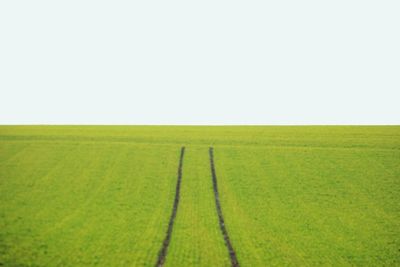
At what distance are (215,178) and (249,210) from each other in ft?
25.0

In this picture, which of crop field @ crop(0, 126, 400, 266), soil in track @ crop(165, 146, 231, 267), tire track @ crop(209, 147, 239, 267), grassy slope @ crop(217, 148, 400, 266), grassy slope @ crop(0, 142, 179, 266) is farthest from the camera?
grassy slope @ crop(217, 148, 400, 266)

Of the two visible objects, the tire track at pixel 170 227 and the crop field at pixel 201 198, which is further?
the crop field at pixel 201 198

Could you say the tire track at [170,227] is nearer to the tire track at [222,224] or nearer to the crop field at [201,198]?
the crop field at [201,198]

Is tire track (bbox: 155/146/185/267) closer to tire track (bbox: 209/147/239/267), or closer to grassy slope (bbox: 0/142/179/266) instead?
grassy slope (bbox: 0/142/179/266)

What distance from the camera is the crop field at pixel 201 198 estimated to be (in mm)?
23281

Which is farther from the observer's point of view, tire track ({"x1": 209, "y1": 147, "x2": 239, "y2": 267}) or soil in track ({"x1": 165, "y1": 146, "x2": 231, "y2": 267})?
tire track ({"x1": 209, "y1": 147, "x2": 239, "y2": 267})

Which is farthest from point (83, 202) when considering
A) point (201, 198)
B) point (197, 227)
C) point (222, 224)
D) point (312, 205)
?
point (312, 205)

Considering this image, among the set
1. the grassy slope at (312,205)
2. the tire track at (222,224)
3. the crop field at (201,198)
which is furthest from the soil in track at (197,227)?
the grassy slope at (312,205)

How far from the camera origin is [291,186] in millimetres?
35156

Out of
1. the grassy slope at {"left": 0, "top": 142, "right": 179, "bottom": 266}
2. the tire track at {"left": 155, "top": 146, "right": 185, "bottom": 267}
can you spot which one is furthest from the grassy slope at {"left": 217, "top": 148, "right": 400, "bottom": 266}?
the grassy slope at {"left": 0, "top": 142, "right": 179, "bottom": 266}

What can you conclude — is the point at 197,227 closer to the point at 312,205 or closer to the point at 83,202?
the point at 312,205

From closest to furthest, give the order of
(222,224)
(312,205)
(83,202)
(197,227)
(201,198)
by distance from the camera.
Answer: (197,227)
(222,224)
(312,205)
(83,202)
(201,198)

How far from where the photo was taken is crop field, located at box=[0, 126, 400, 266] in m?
23.3

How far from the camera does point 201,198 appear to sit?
107 feet
